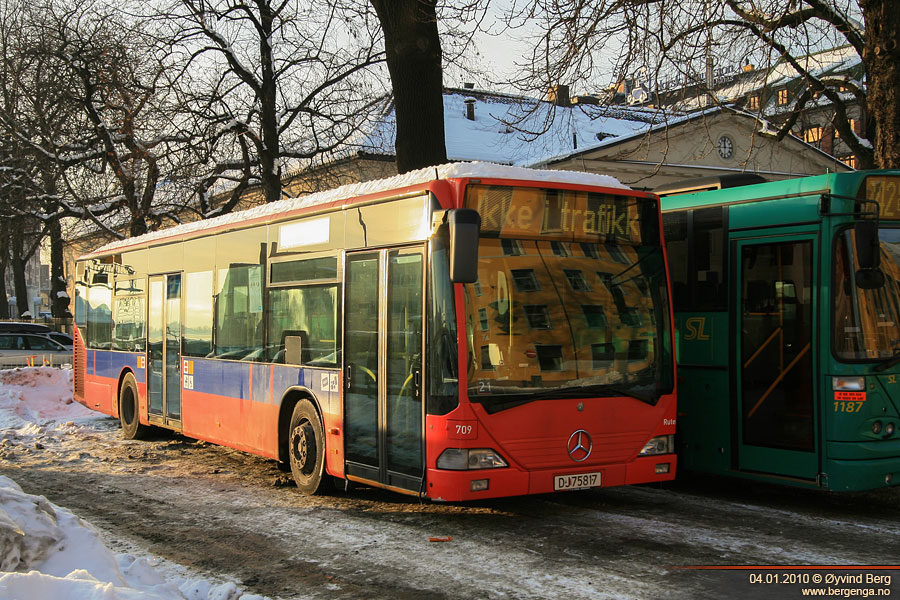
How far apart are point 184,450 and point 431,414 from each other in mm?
6929

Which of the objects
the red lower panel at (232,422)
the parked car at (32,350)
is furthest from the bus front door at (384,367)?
the parked car at (32,350)

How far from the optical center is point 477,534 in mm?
7621

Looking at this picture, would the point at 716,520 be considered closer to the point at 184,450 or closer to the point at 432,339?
the point at 432,339

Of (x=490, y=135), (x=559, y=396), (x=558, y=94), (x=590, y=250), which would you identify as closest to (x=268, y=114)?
(x=558, y=94)

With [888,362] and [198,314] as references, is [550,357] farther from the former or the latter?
[198,314]

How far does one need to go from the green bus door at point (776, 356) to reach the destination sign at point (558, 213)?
133cm

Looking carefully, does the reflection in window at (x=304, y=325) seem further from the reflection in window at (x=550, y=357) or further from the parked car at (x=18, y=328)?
the parked car at (x=18, y=328)

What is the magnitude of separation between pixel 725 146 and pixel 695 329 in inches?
1377

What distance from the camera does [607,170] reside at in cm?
3806

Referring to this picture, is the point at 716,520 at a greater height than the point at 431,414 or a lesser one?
lesser

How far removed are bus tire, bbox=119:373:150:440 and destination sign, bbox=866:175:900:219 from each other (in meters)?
10.6

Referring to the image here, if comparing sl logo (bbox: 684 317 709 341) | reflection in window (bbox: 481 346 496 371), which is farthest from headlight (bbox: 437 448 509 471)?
sl logo (bbox: 684 317 709 341)

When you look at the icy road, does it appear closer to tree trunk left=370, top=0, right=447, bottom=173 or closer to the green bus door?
the green bus door

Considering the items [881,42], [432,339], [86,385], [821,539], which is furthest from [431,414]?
[86,385]
